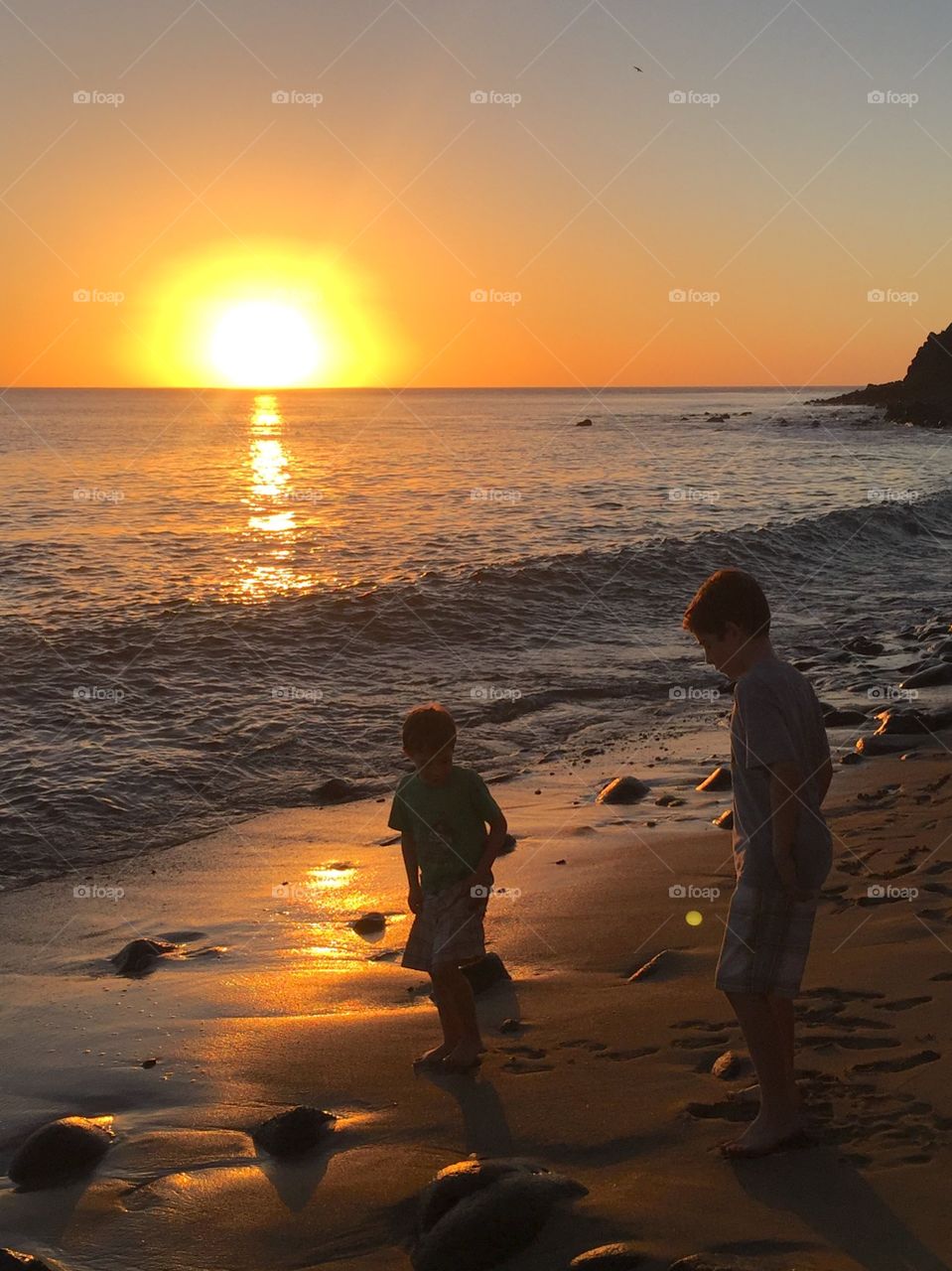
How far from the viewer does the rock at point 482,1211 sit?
11.2 feet

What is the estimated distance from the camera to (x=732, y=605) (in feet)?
12.7

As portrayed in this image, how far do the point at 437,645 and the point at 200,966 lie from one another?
997 centimetres

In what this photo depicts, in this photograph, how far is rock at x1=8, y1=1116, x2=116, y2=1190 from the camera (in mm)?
4090

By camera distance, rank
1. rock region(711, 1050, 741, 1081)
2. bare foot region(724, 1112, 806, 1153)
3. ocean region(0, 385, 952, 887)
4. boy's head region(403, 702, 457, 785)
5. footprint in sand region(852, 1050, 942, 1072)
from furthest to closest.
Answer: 1. ocean region(0, 385, 952, 887)
2. boy's head region(403, 702, 457, 785)
3. rock region(711, 1050, 741, 1081)
4. footprint in sand region(852, 1050, 942, 1072)
5. bare foot region(724, 1112, 806, 1153)

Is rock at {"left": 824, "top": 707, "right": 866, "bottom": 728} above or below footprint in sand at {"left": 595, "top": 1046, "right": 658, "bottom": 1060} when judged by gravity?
above

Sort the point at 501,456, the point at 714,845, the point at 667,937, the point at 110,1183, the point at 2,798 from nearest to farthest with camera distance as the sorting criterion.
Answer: the point at 110,1183 → the point at 667,937 → the point at 714,845 → the point at 2,798 → the point at 501,456

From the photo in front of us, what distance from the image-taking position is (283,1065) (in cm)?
492

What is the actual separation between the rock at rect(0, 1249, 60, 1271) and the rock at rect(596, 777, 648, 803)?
605 centimetres

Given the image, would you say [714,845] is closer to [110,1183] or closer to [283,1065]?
[283,1065]

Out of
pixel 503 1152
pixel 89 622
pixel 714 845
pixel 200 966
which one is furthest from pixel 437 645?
pixel 503 1152
